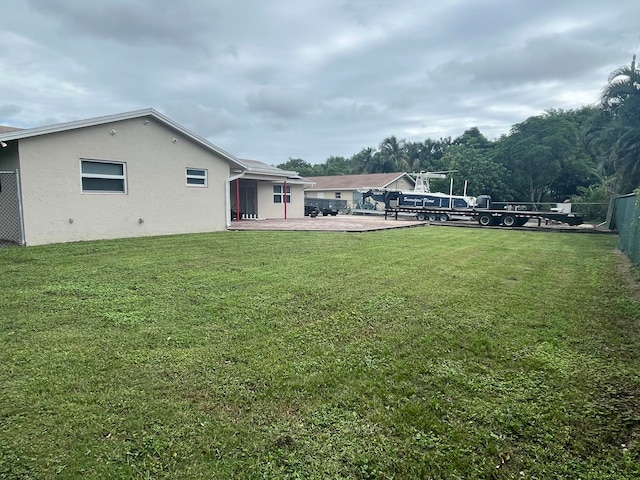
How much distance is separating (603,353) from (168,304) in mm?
5172

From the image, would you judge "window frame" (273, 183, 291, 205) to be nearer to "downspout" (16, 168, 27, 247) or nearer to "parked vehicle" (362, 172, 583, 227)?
"parked vehicle" (362, 172, 583, 227)

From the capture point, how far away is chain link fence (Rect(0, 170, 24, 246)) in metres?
10.6

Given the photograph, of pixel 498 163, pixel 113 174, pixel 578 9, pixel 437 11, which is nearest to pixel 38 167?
pixel 113 174

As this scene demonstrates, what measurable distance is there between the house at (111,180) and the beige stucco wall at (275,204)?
6964 mm

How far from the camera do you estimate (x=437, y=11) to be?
1252 cm

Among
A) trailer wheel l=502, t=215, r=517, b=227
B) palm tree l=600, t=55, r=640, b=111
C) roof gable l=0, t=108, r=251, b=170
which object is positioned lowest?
trailer wheel l=502, t=215, r=517, b=227

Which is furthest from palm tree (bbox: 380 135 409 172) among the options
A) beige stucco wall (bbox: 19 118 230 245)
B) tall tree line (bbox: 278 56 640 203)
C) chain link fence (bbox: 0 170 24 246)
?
chain link fence (bbox: 0 170 24 246)

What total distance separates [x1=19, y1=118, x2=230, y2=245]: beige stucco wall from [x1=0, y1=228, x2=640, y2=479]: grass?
5.46 meters

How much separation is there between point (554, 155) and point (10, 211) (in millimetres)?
40688

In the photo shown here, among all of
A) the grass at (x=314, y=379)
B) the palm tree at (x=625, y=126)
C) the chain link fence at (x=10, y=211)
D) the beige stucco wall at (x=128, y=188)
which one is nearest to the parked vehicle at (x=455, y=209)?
the palm tree at (x=625, y=126)

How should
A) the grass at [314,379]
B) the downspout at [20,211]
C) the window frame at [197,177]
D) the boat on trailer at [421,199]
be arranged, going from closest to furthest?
the grass at [314,379] → the downspout at [20,211] → the window frame at [197,177] → the boat on trailer at [421,199]

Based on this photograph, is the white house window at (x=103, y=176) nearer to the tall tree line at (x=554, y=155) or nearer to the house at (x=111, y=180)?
the house at (x=111, y=180)

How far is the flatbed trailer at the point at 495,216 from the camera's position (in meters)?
21.5

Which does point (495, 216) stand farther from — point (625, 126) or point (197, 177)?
point (197, 177)
